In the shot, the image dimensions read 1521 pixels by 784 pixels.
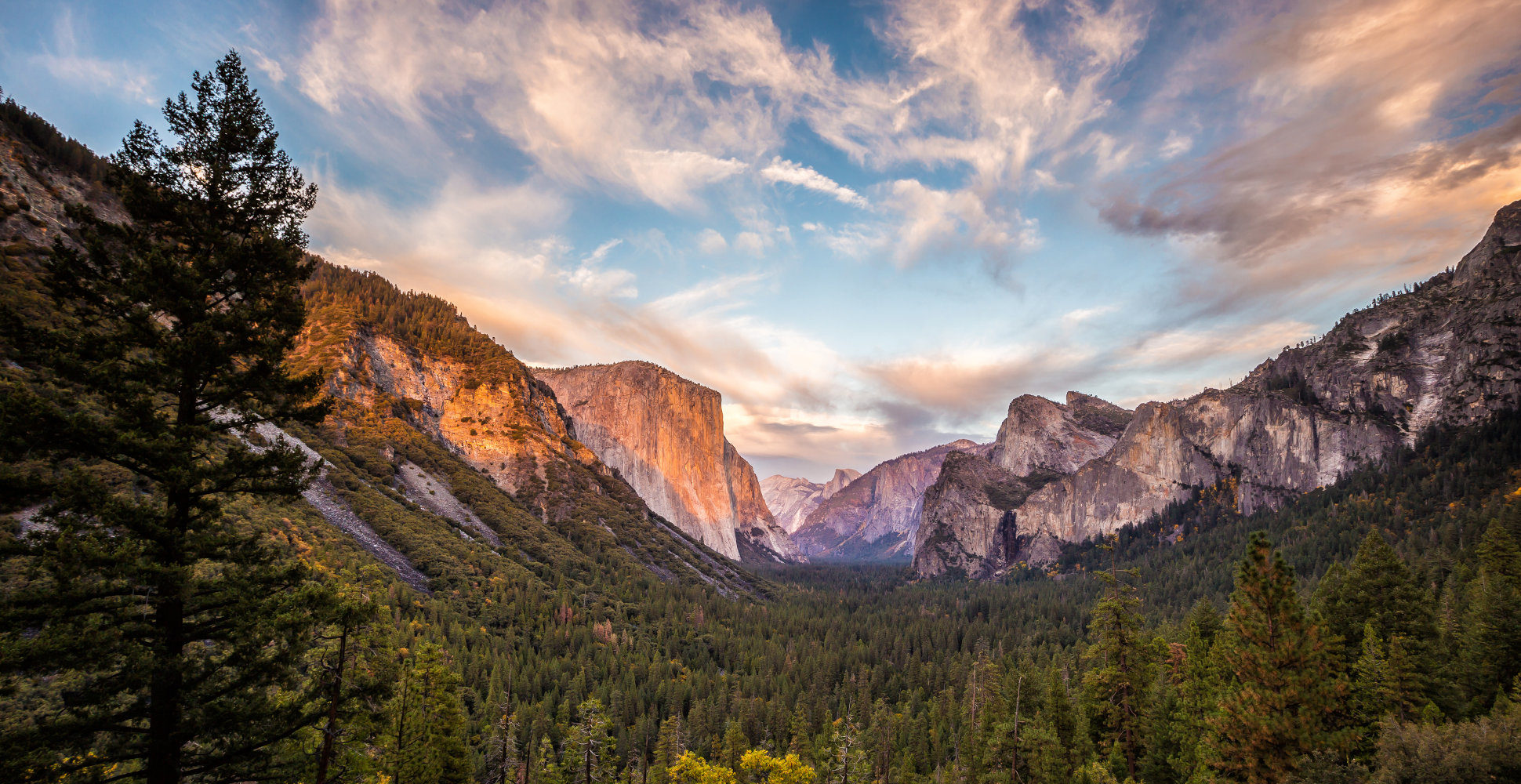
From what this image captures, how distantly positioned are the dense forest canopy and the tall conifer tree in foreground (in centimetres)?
9

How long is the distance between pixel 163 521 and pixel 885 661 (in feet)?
325

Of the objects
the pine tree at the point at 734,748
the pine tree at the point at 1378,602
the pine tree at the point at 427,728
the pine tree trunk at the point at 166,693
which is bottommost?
the pine tree at the point at 734,748

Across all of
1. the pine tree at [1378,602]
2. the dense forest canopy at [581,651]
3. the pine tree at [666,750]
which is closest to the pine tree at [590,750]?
the dense forest canopy at [581,651]

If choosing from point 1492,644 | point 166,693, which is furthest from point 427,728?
point 1492,644

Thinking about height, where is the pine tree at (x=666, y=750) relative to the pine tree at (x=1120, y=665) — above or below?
below

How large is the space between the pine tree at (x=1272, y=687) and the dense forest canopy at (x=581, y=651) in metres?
0.10

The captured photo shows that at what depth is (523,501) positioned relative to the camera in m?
147

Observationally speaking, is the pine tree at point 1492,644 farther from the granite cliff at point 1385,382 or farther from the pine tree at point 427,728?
the granite cliff at point 1385,382

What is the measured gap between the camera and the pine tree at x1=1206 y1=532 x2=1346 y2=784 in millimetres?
19422

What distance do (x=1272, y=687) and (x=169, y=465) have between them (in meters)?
32.5

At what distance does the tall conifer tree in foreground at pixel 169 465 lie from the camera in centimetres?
914

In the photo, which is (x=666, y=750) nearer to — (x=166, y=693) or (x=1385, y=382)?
(x=166, y=693)

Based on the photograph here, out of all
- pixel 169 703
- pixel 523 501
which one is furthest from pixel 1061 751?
pixel 523 501

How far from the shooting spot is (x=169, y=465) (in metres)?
10.4
